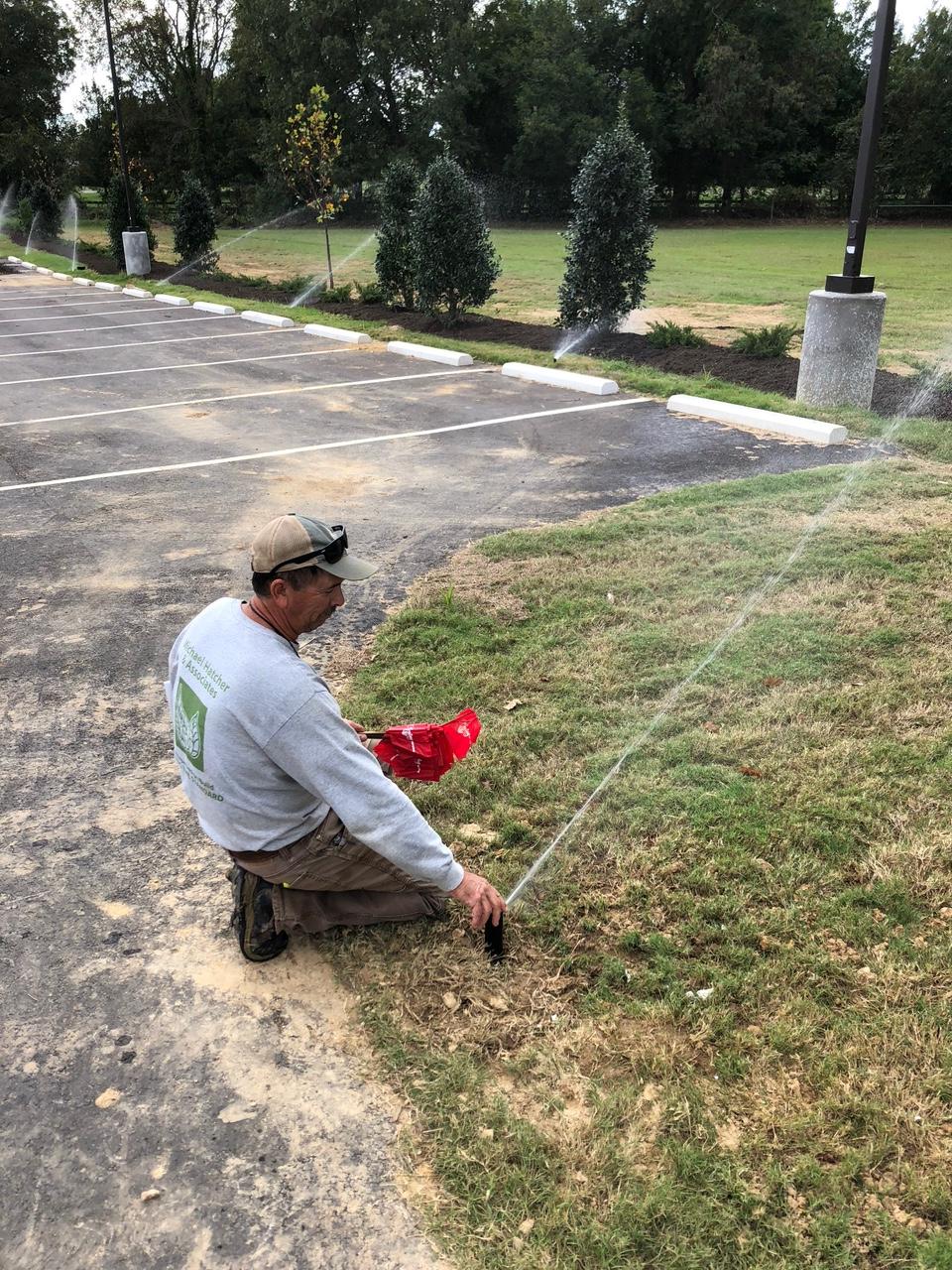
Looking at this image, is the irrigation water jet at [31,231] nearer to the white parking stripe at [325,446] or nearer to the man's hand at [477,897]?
the white parking stripe at [325,446]

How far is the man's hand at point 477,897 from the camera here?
2.62m

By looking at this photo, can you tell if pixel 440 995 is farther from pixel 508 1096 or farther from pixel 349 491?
pixel 349 491

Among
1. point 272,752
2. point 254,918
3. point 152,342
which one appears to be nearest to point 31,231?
point 152,342

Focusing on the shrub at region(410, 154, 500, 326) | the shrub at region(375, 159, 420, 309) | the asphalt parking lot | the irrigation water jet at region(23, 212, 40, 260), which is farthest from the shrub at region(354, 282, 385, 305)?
the irrigation water jet at region(23, 212, 40, 260)

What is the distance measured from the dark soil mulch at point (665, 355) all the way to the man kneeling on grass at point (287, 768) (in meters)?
7.61

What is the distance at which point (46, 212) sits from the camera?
37594mm

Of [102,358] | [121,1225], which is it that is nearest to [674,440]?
[121,1225]

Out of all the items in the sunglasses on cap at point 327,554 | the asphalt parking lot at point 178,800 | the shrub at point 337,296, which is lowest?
the asphalt parking lot at point 178,800

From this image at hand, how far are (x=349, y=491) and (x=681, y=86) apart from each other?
1847 inches

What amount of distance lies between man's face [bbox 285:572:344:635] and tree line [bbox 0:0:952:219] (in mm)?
44063

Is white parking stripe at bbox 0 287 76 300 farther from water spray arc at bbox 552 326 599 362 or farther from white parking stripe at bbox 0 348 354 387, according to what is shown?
water spray arc at bbox 552 326 599 362

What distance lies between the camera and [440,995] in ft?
8.85

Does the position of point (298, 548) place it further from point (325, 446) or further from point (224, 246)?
point (224, 246)

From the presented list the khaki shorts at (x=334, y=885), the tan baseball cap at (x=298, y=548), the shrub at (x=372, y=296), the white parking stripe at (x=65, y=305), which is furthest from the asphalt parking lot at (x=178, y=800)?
the white parking stripe at (x=65, y=305)
